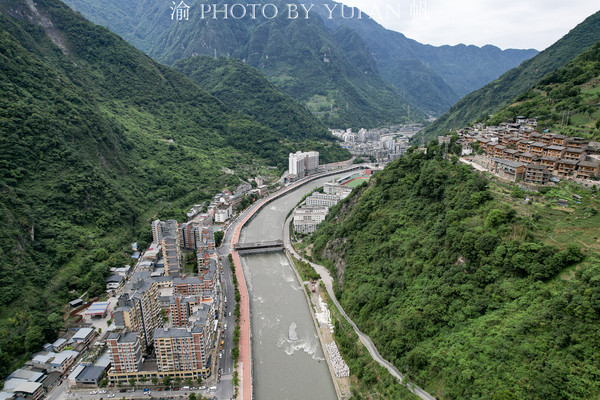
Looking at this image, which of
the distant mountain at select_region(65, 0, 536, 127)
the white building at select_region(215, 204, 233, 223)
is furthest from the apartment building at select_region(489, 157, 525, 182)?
the distant mountain at select_region(65, 0, 536, 127)

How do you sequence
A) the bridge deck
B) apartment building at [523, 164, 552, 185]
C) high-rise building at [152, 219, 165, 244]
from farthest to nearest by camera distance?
the bridge deck < high-rise building at [152, 219, 165, 244] < apartment building at [523, 164, 552, 185]

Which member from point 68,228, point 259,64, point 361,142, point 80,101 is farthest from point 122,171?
point 259,64

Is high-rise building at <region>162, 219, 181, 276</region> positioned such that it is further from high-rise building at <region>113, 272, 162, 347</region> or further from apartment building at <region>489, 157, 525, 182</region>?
apartment building at <region>489, 157, 525, 182</region>

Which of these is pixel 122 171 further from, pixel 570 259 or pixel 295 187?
pixel 570 259

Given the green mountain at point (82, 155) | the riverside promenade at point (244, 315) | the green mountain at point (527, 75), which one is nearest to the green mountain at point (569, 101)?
the green mountain at point (527, 75)

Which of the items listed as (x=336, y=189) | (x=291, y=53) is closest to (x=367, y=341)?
(x=336, y=189)

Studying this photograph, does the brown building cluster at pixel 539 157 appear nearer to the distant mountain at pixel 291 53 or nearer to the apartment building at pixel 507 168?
the apartment building at pixel 507 168
